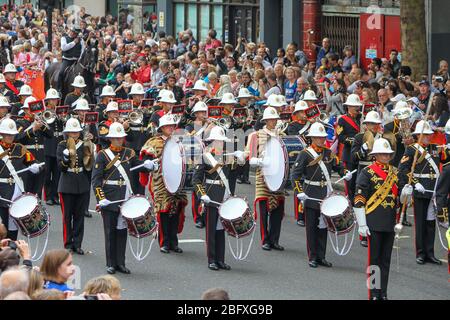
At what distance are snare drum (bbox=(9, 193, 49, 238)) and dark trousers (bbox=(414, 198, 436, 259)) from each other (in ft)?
15.1

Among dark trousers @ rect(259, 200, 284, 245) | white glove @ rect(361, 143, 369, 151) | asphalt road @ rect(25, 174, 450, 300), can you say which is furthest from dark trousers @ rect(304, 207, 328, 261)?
white glove @ rect(361, 143, 369, 151)

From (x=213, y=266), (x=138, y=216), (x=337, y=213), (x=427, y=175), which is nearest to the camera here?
(x=138, y=216)

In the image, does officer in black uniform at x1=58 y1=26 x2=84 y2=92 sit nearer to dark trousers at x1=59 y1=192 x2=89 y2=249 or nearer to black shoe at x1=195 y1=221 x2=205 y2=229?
black shoe at x1=195 y1=221 x2=205 y2=229

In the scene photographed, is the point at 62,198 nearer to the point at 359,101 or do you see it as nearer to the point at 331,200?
the point at 331,200

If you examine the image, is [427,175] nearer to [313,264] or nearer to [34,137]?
[313,264]

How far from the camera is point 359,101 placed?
1875cm

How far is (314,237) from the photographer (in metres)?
15.6

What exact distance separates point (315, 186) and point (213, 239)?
1.45 m

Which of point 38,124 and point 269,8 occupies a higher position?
point 269,8

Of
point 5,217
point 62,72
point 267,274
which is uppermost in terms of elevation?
point 62,72

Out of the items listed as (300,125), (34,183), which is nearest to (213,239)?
(300,125)

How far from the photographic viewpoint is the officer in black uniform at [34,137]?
18562 mm
